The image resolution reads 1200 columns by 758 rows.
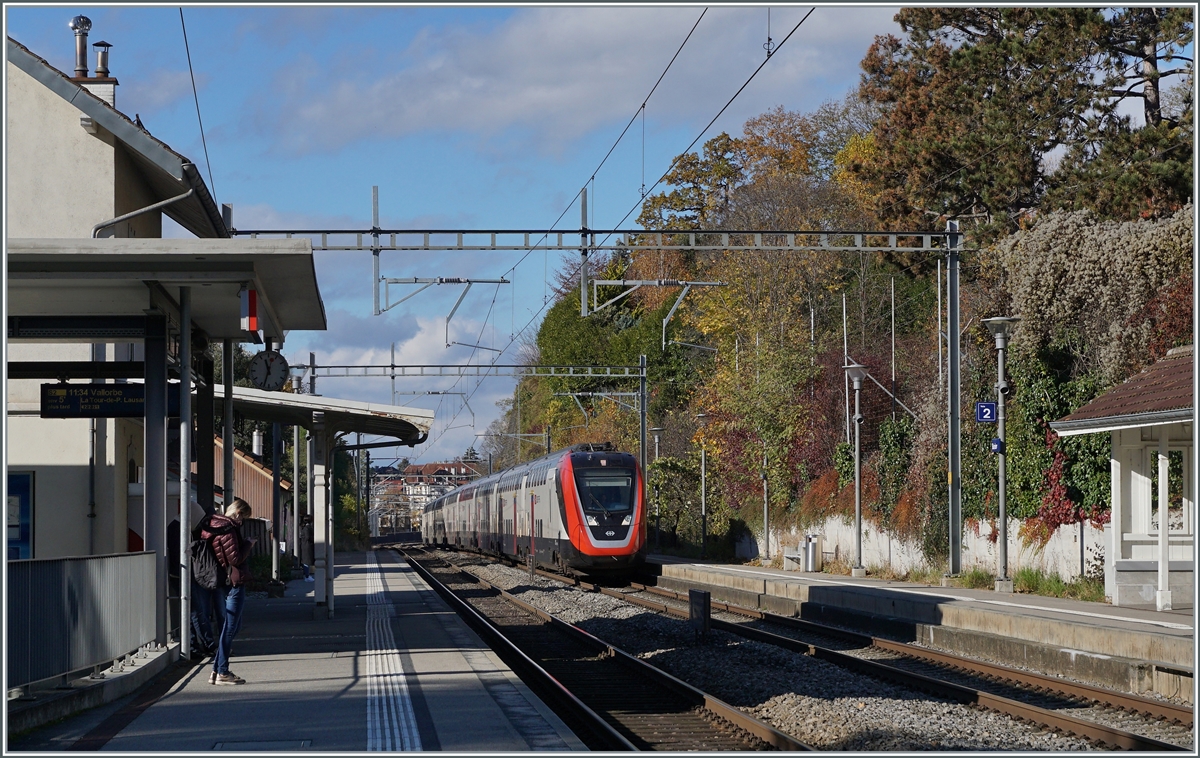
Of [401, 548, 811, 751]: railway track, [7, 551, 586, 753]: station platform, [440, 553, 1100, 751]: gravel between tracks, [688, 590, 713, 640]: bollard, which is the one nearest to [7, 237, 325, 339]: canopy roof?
[7, 551, 586, 753]: station platform

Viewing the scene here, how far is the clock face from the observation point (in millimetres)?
19336

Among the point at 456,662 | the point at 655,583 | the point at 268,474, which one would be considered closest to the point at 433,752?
the point at 456,662

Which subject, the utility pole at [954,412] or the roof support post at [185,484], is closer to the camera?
the roof support post at [185,484]

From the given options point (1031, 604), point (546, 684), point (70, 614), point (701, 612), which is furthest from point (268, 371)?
point (1031, 604)

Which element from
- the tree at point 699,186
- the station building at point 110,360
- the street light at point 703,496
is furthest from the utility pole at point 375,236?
the tree at point 699,186

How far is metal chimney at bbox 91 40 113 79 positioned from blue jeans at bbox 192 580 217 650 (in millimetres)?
10357

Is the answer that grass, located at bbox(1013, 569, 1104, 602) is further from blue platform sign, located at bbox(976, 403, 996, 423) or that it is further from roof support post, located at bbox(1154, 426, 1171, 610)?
blue platform sign, located at bbox(976, 403, 996, 423)

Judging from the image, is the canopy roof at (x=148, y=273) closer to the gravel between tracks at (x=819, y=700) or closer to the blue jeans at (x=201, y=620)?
the blue jeans at (x=201, y=620)

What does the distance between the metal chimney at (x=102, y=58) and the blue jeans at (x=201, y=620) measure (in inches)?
408

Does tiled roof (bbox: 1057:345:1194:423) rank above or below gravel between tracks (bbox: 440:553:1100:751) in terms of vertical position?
above

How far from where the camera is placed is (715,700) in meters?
11.7

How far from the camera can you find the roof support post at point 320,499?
1984cm

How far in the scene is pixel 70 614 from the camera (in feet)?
34.1

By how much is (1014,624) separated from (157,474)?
33.6 feet
